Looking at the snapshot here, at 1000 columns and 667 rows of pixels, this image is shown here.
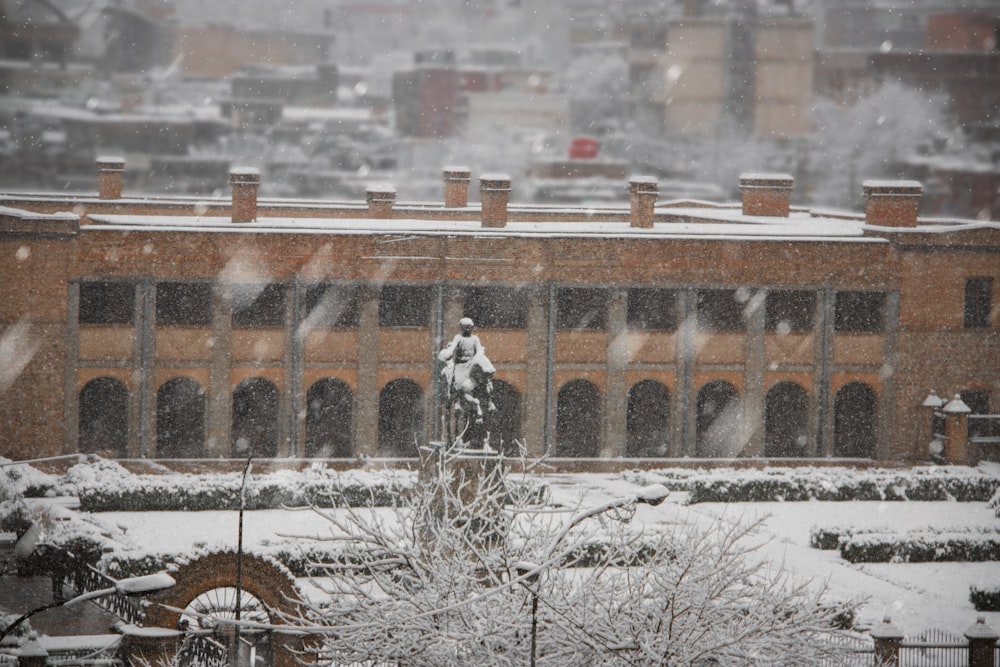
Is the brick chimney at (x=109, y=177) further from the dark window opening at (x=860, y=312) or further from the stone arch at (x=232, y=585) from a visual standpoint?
the stone arch at (x=232, y=585)

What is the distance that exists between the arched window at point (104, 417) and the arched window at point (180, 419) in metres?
0.89

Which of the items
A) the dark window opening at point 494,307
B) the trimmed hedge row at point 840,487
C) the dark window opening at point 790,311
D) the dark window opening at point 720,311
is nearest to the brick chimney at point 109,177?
the dark window opening at point 494,307

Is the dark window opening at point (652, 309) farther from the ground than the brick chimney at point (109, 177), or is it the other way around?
the brick chimney at point (109, 177)

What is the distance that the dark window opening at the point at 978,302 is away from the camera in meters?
41.0

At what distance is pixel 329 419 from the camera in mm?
38625

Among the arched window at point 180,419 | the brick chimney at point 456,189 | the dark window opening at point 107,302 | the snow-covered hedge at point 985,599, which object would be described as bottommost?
the snow-covered hedge at point 985,599

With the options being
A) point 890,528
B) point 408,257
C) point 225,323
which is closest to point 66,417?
point 225,323

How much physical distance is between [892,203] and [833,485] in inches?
394

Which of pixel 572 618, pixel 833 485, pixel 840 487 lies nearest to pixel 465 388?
pixel 572 618

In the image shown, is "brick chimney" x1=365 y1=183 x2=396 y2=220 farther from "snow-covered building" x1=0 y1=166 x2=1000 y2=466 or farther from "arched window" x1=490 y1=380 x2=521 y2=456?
"arched window" x1=490 y1=380 x2=521 y2=456

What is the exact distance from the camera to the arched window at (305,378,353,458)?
38.5m

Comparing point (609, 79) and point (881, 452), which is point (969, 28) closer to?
point (609, 79)

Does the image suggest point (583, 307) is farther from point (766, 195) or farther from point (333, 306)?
point (766, 195)

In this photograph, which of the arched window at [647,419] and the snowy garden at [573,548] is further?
the arched window at [647,419]
